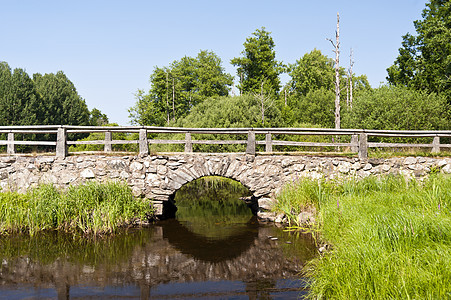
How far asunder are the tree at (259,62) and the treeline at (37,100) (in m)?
22.1

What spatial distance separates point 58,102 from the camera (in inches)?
1868

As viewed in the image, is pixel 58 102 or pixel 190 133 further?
pixel 58 102

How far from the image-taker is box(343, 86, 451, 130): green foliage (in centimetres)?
1855

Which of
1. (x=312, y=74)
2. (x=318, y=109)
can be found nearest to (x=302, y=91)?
(x=312, y=74)

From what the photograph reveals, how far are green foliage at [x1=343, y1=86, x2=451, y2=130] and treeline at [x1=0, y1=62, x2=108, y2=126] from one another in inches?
1295

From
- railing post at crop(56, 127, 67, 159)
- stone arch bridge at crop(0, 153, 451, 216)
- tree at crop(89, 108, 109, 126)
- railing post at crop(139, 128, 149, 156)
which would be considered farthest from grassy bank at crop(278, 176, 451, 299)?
tree at crop(89, 108, 109, 126)

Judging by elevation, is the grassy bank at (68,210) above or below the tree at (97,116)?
below

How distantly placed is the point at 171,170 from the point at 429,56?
2014 cm

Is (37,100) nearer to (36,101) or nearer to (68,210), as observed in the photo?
(36,101)

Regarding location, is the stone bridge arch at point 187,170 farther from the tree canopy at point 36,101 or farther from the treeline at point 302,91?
the tree canopy at point 36,101

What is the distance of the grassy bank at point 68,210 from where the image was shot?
10078mm

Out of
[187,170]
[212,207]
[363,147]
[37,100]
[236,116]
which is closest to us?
[187,170]

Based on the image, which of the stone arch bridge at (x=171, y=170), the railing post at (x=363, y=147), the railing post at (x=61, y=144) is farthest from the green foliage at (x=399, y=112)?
the railing post at (x=61, y=144)

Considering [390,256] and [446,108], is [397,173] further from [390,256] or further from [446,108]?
[446,108]
